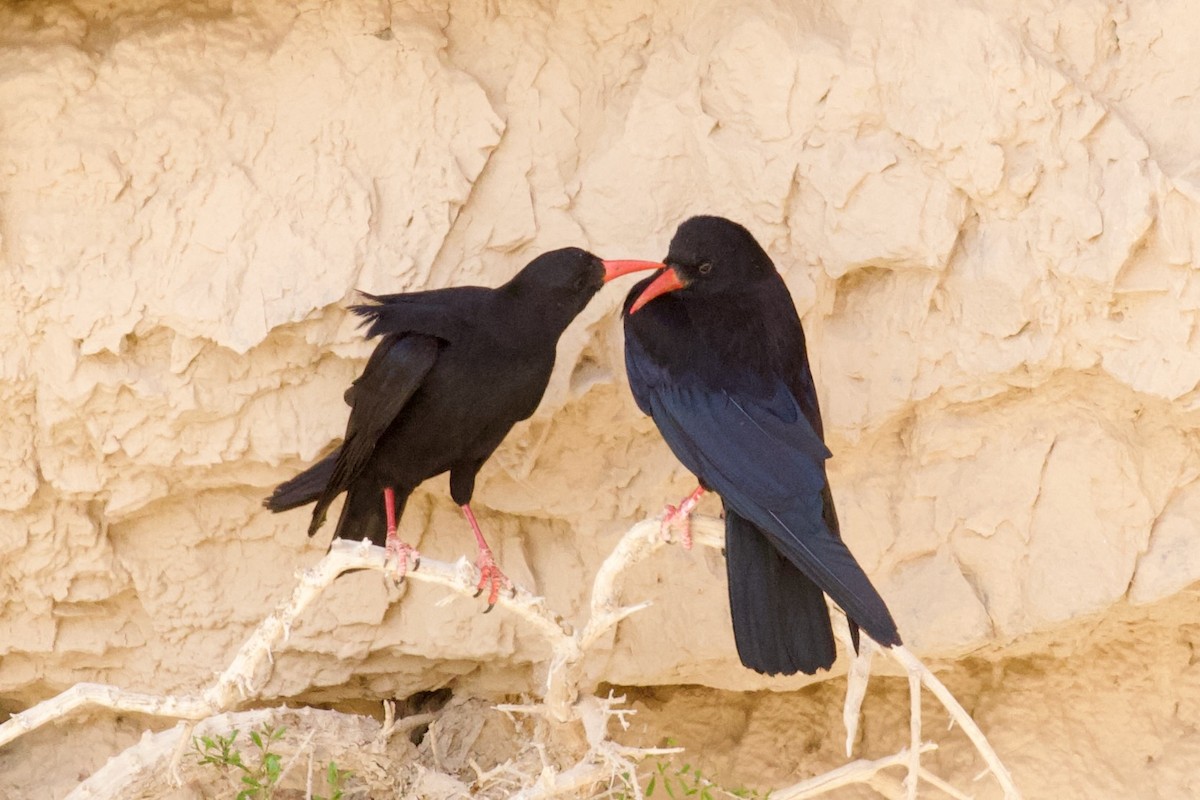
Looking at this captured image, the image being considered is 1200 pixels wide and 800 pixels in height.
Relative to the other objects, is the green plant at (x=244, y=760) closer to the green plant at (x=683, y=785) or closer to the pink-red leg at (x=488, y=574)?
the pink-red leg at (x=488, y=574)

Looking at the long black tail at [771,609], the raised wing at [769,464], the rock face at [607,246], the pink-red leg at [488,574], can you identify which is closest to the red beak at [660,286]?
the raised wing at [769,464]

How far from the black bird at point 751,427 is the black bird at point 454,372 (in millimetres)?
191

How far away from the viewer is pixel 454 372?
3982 millimetres

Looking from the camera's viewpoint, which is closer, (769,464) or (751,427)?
(769,464)

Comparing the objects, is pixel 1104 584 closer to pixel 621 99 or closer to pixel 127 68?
pixel 621 99

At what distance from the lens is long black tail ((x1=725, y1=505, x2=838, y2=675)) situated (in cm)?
353

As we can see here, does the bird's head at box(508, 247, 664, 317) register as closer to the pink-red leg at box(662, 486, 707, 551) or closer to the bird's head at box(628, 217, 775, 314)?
the bird's head at box(628, 217, 775, 314)

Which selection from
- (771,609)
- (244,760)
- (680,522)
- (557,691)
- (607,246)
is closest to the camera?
(771,609)

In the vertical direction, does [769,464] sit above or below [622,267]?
below

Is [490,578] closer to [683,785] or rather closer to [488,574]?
[488,574]

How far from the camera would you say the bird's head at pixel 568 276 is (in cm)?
409

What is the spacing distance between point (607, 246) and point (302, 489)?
1267 millimetres

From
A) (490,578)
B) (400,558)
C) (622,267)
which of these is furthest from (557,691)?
(622,267)

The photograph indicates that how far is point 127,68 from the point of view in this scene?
14.3ft
